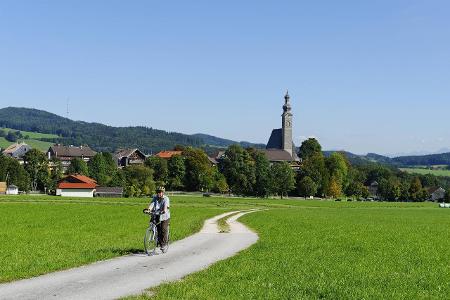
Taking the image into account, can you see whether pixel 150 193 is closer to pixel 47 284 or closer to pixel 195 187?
pixel 195 187

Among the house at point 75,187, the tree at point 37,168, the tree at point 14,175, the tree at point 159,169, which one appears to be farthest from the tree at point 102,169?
the tree at point 14,175

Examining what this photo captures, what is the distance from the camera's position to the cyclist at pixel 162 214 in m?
21.3

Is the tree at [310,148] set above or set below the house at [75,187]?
above

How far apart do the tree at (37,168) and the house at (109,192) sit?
15493mm

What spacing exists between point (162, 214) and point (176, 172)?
128738 mm

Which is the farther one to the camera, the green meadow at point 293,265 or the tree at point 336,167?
the tree at point 336,167

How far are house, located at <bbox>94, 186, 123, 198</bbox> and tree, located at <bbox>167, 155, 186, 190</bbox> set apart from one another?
19894 mm

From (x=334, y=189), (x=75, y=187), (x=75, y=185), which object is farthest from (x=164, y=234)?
(x=334, y=189)

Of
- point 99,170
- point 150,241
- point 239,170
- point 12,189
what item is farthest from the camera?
point 99,170

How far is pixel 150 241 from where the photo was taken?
2081 centimetres

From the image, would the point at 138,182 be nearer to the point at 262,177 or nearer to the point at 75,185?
the point at 75,185

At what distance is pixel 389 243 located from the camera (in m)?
26.2

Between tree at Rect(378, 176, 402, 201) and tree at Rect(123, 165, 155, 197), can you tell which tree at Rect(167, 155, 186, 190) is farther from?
tree at Rect(378, 176, 402, 201)

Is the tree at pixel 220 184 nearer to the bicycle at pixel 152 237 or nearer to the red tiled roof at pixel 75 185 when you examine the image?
the red tiled roof at pixel 75 185
